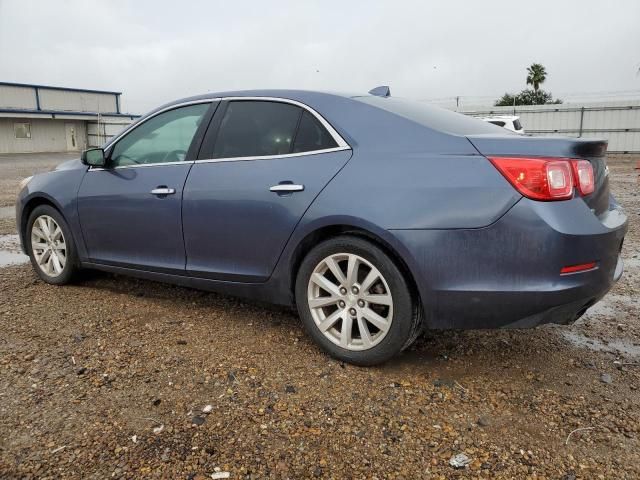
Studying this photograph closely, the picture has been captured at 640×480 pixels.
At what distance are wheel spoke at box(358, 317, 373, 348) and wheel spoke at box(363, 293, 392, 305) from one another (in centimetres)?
13

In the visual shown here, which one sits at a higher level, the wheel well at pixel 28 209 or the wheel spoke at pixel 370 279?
the wheel well at pixel 28 209

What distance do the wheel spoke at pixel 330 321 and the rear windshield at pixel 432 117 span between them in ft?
3.90

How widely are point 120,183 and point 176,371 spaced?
68.3 inches

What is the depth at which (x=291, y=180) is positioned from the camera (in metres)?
3.30

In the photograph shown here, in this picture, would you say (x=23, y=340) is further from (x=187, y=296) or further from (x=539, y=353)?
(x=539, y=353)

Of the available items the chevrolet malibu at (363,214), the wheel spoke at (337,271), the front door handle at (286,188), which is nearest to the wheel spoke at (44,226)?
the chevrolet malibu at (363,214)

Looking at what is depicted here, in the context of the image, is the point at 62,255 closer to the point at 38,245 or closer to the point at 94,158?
the point at 38,245

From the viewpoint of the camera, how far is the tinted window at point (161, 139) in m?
4.00

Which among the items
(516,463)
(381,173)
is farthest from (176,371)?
(516,463)

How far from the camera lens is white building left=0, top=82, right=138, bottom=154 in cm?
3666

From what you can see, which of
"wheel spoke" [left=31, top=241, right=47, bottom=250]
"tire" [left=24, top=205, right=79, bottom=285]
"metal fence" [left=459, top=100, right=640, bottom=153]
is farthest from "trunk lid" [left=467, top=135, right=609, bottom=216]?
"metal fence" [left=459, top=100, right=640, bottom=153]

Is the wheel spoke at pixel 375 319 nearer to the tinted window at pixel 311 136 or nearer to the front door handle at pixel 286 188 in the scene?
the front door handle at pixel 286 188

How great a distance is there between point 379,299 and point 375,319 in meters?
0.12

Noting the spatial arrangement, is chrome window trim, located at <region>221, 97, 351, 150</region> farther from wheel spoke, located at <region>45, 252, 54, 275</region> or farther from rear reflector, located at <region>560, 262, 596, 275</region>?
wheel spoke, located at <region>45, 252, 54, 275</region>
